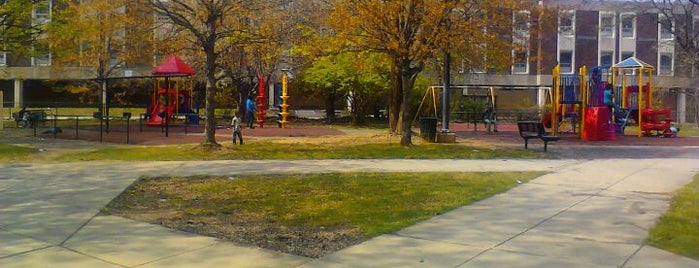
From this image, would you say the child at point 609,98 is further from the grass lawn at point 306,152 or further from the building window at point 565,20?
the grass lawn at point 306,152

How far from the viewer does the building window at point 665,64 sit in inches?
2470

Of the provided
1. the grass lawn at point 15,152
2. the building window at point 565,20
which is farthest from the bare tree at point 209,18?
the building window at point 565,20

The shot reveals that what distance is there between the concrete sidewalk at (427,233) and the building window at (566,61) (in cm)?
5165

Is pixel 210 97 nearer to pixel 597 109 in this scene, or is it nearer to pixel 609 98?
pixel 597 109

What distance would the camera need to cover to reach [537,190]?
11.5m

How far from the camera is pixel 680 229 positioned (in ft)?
26.7

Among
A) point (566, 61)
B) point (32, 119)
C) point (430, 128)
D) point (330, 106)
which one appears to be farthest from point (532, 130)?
point (566, 61)

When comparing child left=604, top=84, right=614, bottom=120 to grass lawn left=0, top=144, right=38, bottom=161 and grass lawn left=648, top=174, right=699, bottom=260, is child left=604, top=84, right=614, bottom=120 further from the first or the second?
grass lawn left=0, top=144, right=38, bottom=161

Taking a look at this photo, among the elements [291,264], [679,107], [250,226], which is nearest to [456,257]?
[291,264]

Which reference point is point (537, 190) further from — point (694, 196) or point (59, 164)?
point (59, 164)

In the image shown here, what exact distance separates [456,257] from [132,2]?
45.9 ft

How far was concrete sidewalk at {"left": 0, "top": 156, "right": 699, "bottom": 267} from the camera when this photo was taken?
6750 mm

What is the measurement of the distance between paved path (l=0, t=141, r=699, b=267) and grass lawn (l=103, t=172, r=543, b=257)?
1.07 feet

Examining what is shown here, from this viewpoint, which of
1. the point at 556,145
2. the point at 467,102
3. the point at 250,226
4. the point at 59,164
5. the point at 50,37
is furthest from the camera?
the point at 467,102
